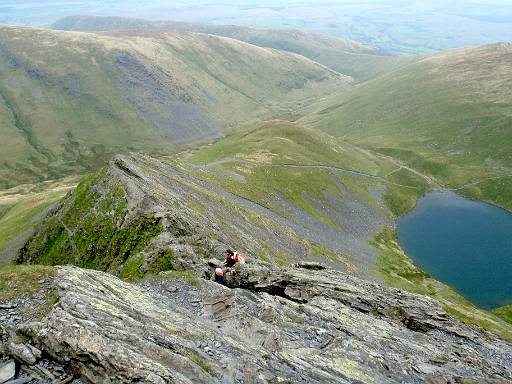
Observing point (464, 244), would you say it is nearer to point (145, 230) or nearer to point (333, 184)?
point (333, 184)

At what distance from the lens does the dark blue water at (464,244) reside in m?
105

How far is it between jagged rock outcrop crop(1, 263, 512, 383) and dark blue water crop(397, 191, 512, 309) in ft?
220

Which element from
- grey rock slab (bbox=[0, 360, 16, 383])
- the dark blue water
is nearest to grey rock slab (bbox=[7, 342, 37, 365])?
grey rock slab (bbox=[0, 360, 16, 383])

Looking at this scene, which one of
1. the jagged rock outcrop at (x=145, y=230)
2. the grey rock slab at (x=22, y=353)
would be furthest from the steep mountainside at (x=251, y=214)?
the grey rock slab at (x=22, y=353)

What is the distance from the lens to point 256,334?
30672mm

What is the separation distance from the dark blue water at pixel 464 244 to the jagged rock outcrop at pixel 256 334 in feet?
220

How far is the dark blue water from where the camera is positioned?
10494cm

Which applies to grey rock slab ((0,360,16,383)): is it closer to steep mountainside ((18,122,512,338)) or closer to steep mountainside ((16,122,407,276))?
steep mountainside ((18,122,512,338))

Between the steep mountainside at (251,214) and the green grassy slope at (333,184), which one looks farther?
the green grassy slope at (333,184)

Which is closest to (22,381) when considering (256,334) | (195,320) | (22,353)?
(22,353)

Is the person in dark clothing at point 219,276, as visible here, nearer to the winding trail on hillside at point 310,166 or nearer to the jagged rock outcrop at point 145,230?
the jagged rock outcrop at point 145,230

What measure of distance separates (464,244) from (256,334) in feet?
376

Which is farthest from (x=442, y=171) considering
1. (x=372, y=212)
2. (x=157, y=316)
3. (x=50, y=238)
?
(x=157, y=316)

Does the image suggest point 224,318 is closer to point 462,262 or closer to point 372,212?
point 462,262
